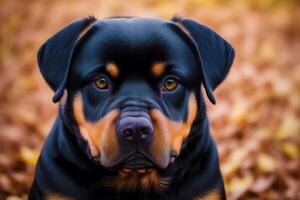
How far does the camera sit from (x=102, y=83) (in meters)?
3.82

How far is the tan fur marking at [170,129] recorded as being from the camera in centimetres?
360

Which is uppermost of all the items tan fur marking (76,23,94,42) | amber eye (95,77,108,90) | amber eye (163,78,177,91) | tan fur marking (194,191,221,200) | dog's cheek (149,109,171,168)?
tan fur marking (76,23,94,42)

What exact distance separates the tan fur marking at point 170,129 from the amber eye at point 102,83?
380 millimetres

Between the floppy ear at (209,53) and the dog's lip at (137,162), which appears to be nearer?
the dog's lip at (137,162)

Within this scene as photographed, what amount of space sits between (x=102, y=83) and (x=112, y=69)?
4.1 inches

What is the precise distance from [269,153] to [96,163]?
8.66 ft

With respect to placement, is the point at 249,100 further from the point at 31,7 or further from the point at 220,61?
the point at 31,7

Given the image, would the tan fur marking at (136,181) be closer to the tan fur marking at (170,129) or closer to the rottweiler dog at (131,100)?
the rottweiler dog at (131,100)

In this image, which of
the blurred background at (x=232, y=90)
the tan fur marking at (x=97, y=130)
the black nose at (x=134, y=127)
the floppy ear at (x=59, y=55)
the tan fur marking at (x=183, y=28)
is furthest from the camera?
the blurred background at (x=232, y=90)

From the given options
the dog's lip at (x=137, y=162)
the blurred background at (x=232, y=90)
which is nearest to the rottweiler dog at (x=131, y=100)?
→ the dog's lip at (x=137, y=162)

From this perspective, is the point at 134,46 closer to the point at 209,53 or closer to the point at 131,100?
the point at 131,100

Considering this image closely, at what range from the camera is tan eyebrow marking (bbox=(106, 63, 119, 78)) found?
3789mm

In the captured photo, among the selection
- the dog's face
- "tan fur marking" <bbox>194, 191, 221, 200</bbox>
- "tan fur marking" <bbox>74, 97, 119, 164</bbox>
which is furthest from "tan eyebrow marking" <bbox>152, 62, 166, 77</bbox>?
"tan fur marking" <bbox>194, 191, 221, 200</bbox>

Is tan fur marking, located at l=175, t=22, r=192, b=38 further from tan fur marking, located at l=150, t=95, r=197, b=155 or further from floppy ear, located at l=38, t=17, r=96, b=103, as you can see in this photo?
floppy ear, located at l=38, t=17, r=96, b=103
